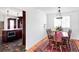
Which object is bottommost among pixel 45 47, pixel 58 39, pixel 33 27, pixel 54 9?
pixel 45 47

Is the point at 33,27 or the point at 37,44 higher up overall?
the point at 33,27

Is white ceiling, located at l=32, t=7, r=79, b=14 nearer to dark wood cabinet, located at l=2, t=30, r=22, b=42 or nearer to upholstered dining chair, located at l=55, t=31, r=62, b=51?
upholstered dining chair, located at l=55, t=31, r=62, b=51

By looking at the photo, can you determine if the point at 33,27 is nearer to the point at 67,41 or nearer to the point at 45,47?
the point at 45,47

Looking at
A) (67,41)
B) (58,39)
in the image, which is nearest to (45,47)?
(58,39)

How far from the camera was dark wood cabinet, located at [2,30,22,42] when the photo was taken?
1859 mm

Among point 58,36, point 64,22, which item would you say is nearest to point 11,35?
point 58,36

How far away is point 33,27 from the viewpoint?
1.89 meters

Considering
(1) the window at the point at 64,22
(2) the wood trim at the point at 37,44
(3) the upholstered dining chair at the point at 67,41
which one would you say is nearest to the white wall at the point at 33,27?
(2) the wood trim at the point at 37,44

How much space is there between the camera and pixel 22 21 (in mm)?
1883

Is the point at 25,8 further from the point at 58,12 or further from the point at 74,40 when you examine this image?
the point at 74,40

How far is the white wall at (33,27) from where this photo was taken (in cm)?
188

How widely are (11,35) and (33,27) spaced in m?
0.37

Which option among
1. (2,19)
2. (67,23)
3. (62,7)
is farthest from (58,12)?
(2,19)
